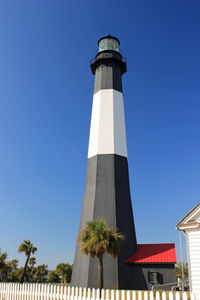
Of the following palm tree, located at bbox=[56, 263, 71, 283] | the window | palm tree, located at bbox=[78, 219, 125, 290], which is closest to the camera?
palm tree, located at bbox=[78, 219, 125, 290]

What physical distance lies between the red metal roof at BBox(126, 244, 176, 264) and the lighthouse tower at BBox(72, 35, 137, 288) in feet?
2.35

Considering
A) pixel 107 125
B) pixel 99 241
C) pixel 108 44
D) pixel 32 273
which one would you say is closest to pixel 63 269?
pixel 32 273

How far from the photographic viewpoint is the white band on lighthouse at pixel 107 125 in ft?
85.7

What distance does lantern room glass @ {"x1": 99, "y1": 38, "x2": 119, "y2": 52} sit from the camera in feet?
109

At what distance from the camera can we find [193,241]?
1219cm

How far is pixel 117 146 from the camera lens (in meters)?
26.2

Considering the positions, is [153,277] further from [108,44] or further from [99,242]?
[108,44]

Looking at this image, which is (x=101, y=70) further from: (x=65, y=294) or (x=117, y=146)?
(x=65, y=294)

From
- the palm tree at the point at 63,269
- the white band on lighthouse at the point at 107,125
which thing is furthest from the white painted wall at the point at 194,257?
the palm tree at the point at 63,269

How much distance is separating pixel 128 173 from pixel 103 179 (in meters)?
3.29

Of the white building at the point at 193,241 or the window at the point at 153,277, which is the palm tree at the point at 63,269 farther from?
the white building at the point at 193,241

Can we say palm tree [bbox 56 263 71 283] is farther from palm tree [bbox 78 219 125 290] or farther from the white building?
the white building

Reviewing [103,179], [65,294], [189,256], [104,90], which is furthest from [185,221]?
[104,90]

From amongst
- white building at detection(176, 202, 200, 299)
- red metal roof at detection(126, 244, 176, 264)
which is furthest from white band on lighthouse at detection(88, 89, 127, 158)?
white building at detection(176, 202, 200, 299)
